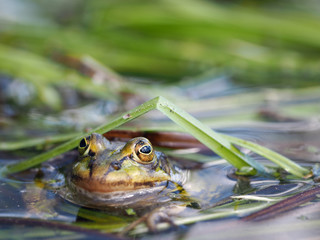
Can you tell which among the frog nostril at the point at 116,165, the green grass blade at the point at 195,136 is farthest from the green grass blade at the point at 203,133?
the frog nostril at the point at 116,165

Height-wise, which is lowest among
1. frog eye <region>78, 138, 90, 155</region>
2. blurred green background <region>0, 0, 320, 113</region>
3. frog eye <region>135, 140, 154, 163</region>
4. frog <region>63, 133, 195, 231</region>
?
frog <region>63, 133, 195, 231</region>

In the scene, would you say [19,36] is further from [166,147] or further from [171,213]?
[171,213]

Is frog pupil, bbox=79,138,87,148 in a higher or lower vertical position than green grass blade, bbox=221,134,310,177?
higher

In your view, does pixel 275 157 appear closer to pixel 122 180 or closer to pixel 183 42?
pixel 122 180

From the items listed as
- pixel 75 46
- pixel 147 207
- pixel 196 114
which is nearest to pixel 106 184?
pixel 147 207

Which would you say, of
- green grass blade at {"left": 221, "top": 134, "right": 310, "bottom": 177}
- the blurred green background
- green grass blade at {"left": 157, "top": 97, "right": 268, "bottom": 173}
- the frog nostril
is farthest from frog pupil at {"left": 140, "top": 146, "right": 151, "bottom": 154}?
the blurred green background

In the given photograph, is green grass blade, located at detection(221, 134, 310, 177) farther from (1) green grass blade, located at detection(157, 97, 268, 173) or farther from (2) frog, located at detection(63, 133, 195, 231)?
(2) frog, located at detection(63, 133, 195, 231)

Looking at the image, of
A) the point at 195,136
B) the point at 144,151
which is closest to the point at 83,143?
the point at 144,151
